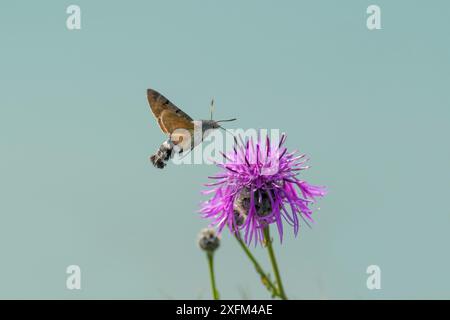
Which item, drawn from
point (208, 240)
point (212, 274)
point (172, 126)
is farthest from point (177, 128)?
point (208, 240)

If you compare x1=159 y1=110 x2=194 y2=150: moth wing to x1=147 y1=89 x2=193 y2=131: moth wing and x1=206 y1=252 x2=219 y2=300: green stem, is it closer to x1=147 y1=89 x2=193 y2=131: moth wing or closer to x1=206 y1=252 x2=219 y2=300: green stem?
x1=147 y1=89 x2=193 y2=131: moth wing

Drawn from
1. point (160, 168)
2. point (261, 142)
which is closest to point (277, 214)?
point (261, 142)

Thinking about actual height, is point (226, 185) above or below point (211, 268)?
above

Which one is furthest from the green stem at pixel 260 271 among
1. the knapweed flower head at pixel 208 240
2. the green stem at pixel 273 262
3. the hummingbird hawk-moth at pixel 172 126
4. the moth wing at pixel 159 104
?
the knapweed flower head at pixel 208 240

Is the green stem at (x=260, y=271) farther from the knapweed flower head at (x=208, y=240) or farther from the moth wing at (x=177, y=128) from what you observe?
the knapweed flower head at (x=208, y=240)

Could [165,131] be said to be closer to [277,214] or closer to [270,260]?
[277,214]
